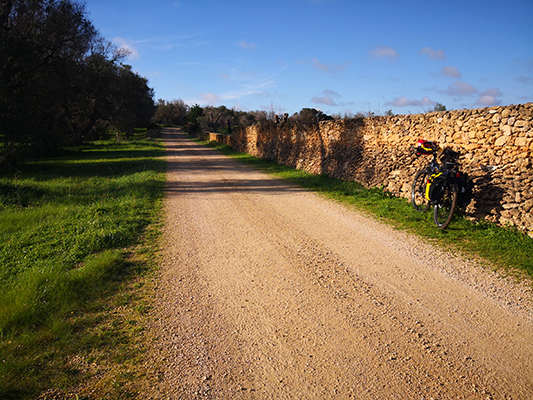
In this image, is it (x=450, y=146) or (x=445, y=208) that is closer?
(x=445, y=208)

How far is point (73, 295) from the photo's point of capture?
3953mm

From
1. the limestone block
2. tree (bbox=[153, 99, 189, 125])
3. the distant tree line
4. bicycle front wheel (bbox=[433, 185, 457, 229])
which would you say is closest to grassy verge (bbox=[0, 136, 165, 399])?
bicycle front wheel (bbox=[433, 185, 457, 229])

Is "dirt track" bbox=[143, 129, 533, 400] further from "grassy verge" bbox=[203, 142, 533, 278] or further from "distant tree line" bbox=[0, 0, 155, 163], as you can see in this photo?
"distant tree line" bbox=[0, 0, 155, 163]

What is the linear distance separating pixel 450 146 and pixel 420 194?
122 cm

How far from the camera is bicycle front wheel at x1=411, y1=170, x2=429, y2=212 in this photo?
7641mm

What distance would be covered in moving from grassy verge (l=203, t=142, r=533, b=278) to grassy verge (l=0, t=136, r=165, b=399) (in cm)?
469

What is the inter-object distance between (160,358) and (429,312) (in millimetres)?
2694

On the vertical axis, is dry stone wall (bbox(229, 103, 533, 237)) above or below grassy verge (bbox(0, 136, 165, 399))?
above

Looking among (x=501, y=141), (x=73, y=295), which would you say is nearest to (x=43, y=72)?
(x=73, y=295)

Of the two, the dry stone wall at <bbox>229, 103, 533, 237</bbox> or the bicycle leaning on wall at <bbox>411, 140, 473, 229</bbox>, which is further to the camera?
the bicycle leaning on wall at <bbox>411, 140, 473, 229</bbox>

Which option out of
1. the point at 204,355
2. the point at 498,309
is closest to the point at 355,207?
the point at 498,309

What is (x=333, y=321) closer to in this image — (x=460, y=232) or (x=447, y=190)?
(x=460, y=232)

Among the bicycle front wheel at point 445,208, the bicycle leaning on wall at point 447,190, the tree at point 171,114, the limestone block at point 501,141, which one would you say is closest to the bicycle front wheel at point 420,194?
the bicycle leaning on wall at point 447,190

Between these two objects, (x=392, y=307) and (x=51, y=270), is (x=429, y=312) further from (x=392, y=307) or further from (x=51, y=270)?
(x=51, y=270)
